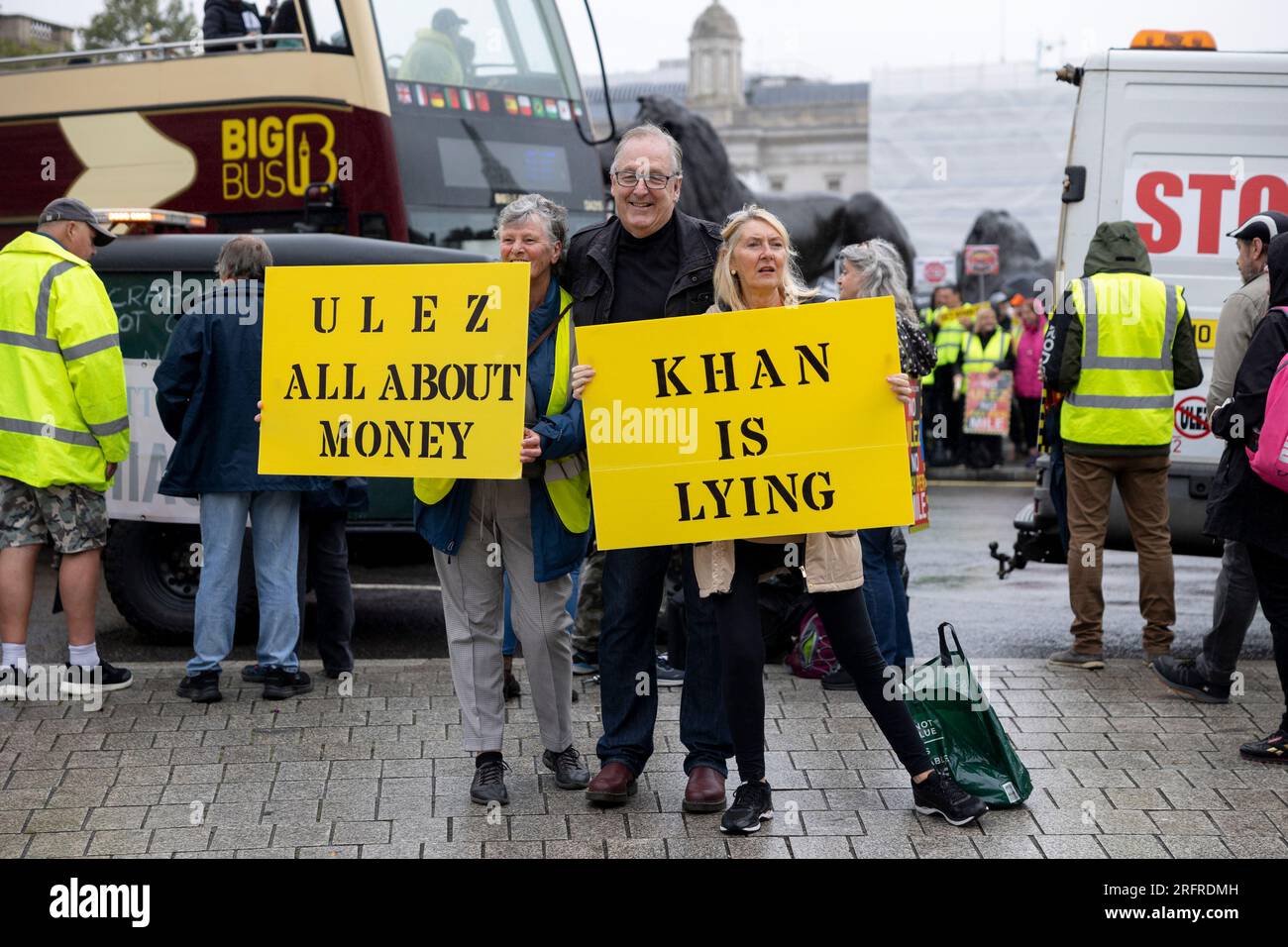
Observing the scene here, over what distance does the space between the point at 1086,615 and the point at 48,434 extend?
430 cm

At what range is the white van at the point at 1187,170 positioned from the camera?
7.57m

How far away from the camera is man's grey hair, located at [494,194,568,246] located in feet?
16.3

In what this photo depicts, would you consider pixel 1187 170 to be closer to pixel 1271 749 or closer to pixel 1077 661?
pixel 1077 661

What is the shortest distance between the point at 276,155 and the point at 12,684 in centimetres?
518

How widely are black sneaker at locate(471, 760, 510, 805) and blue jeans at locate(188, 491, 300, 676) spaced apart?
5.01ft

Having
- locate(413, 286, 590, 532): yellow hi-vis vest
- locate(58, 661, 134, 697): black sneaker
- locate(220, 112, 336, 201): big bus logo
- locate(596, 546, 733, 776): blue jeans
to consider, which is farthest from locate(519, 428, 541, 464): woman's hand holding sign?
locate(220, 112, 336, 201): big bus logo

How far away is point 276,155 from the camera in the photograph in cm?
1056

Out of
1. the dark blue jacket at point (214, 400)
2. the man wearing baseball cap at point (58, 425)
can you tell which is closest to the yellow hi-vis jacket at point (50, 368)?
the man wearing baseball cap at point (58, 425)

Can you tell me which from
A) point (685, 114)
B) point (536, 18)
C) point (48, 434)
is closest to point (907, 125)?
point (685, 114)

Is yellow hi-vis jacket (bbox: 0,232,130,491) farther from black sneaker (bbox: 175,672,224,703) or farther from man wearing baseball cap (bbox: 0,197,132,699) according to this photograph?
black sneaker (bbox: 175,672,224,703)

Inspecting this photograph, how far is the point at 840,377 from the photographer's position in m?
4.74

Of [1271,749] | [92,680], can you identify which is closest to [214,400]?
[92,680]

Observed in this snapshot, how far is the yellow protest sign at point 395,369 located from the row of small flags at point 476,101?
5.82 m
